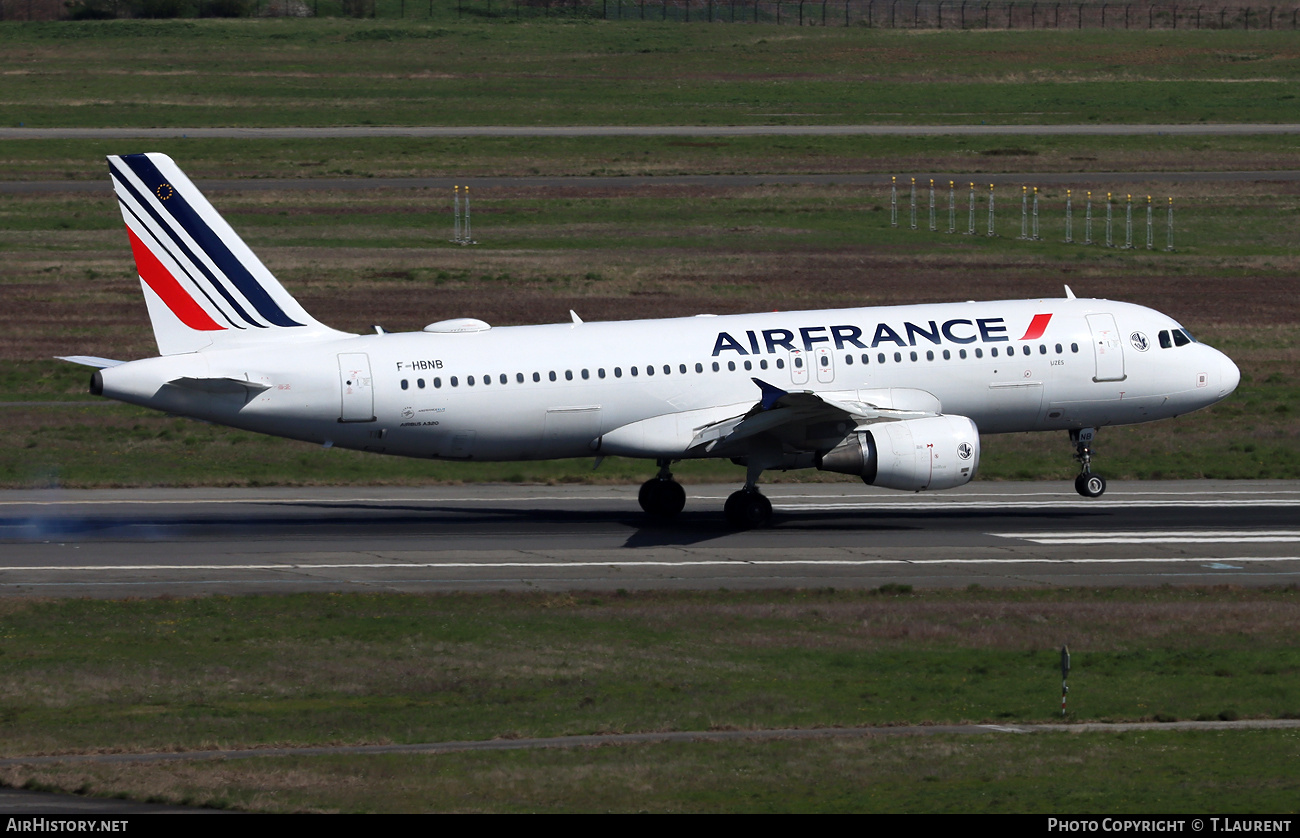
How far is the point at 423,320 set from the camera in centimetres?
6738

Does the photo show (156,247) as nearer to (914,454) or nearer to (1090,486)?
(914,454)

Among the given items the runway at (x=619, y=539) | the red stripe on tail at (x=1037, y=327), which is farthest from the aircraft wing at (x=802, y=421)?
the red stripe on tail at (x=1037, y=327)

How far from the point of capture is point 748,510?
4238 centimetres

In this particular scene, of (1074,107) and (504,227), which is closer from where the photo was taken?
(504,227)

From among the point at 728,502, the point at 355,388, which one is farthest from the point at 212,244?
the point at 728,502

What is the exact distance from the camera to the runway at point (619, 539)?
36750 millimetres

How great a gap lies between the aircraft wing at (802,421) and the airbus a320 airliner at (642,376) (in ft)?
0.16

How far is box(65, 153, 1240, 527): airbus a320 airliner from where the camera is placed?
39.7 m

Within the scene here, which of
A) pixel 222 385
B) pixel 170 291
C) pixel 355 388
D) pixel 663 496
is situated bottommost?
pixel 663 496

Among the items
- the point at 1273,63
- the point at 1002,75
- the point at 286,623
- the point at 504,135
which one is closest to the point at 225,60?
the point at 504,135

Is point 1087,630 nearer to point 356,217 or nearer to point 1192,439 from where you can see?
point 1192,439

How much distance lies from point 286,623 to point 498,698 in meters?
6.54

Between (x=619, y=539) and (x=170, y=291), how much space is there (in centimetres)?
1185

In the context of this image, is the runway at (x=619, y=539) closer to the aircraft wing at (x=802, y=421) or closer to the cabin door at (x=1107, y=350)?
the aircraft wing at (x=802, y=421)
